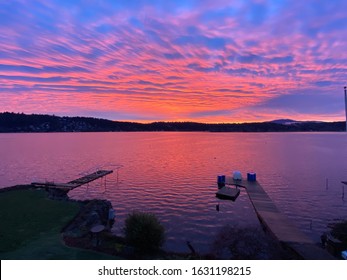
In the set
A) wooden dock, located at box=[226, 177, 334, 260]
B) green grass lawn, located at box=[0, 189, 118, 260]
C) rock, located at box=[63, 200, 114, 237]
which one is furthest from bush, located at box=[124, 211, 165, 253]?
wooden dock, located at box=[226, 177, 334, 260]

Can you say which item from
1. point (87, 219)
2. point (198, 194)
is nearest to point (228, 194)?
point (198, 194)

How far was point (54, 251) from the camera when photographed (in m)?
17.4

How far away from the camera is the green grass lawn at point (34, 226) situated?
55.8 feet

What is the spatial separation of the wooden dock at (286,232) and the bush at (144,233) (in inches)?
402

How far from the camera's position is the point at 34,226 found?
22812 mm

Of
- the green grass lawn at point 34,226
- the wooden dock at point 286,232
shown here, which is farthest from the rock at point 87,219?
the wooden dock at point 286,232

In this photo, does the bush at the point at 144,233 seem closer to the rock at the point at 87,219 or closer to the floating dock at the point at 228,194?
the rock at the point at 87,219

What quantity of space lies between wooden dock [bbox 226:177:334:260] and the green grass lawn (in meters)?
13.8

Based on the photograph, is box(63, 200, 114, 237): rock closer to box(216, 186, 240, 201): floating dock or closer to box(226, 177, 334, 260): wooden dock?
box(226, 177, 334, 260): wooden dock

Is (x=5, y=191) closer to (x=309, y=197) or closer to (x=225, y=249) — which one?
(x=225, y=249)

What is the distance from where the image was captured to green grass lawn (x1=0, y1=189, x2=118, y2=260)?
55.8ft

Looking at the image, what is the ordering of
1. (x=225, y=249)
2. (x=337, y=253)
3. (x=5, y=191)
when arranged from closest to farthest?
(x=225, y=249)
(x=337, y=253)
(x=5, y=191)

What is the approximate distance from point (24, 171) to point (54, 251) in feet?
199
